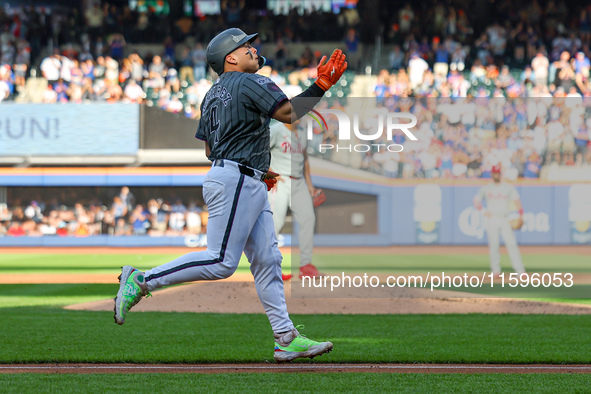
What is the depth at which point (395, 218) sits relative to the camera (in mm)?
9289

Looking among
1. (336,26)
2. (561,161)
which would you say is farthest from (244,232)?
(336,26)

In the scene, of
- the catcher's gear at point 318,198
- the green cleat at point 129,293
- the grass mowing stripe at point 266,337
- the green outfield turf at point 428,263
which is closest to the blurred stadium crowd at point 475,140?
the catcher's gear at point 318,198

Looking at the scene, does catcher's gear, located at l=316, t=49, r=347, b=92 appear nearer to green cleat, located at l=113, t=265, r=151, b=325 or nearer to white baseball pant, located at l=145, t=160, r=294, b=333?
white baseball pant, located at l=145, t=160, r=294, b=333

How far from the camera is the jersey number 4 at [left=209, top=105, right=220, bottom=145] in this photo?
4.37 m

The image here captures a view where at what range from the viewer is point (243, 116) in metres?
4.29

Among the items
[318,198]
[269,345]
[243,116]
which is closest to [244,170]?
[243,116]

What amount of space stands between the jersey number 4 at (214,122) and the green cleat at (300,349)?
1.14 metres

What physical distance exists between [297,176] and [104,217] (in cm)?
1420

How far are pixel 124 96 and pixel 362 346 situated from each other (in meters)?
18.7

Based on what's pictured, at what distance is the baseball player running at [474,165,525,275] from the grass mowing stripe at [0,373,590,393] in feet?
20.3

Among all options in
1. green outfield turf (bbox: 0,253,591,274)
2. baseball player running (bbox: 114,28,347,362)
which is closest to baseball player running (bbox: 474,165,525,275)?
green outfield turf (bbox: 0,253,591,274)

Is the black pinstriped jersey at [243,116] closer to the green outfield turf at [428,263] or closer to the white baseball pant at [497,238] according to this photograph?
the green outfield turf at [428,263]

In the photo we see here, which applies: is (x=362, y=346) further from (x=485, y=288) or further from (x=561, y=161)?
(x=561, y=161)

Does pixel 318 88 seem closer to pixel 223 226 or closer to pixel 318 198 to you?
pixel 223 226
